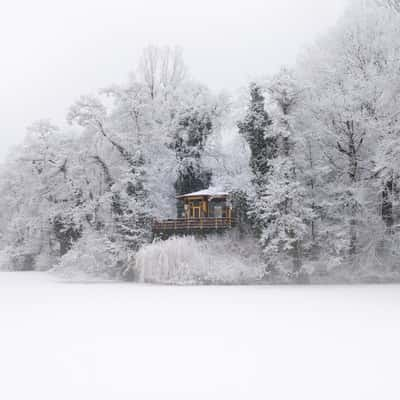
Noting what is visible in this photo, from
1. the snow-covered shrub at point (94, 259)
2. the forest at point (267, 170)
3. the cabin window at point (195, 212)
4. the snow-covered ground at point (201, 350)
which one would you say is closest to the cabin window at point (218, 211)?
the cabin window at point (195, 212)

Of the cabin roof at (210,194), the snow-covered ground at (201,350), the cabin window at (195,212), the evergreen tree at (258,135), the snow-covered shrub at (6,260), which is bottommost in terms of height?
the snow-covered ground at (201,350)

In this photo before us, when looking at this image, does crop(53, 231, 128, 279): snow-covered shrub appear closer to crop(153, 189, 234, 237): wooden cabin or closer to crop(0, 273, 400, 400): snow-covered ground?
crop(153, 189, 234, 237): wooden cabin

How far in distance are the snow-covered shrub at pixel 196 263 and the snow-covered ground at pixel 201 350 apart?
9437 millimetres

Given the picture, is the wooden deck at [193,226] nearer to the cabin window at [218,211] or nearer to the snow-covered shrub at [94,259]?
the cabin window at [218,211]

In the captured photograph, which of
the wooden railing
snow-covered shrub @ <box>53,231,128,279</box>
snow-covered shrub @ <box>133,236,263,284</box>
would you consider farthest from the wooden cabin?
snow-covered shrub @ <box>53,231,128,279</box>

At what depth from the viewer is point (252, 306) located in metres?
16.1

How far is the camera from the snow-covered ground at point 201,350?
6.82 metres

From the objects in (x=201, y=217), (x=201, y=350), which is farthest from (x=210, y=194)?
(x=201, y=350)

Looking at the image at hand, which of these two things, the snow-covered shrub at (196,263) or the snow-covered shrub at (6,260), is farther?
the snow-covered shrub at (6,260)

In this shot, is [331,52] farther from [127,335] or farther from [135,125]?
[127,335]

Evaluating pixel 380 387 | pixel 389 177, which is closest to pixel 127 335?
pixel 380 387

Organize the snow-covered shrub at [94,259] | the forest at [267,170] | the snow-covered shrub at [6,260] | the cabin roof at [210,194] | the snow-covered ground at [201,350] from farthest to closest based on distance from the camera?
the snow-covered shrub at [6,260] → the cabin roof at [210,194] → the snow-covered shrub at [94,259] → the forest at [267,170] → the snow-covered ground at [201,350]

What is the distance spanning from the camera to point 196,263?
2670 cm

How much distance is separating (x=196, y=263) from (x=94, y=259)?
7.37 meters
